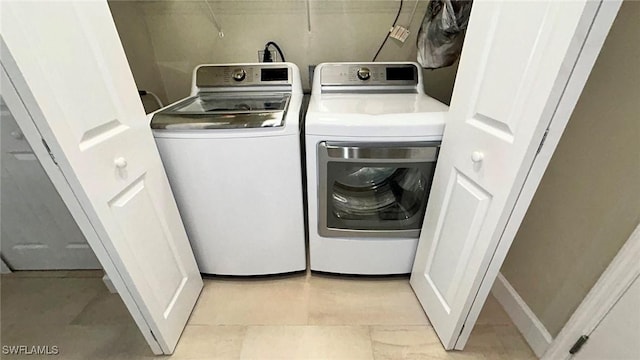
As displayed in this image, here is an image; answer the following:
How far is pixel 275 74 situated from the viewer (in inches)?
59.7

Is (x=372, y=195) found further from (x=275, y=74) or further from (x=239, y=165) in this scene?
(x=275, y=74)

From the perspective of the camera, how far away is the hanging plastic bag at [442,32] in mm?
1234

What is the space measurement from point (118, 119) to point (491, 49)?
3.76 ft

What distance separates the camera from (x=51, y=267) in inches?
65.5

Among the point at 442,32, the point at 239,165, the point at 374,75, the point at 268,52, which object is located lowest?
the point at 239,165

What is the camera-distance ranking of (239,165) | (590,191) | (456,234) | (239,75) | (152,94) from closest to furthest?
(590,191), (456,234), (239,165), (239,75), (152,94)

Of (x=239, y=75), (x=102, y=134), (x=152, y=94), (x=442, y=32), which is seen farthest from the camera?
(x=152, y=94)

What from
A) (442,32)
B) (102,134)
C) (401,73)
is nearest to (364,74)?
Result: (401,73)

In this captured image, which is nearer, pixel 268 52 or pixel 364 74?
pixel 364 74

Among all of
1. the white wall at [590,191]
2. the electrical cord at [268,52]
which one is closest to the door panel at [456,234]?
the white wall at [590,191]

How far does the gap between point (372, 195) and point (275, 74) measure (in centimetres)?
82

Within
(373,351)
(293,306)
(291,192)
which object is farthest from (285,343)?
(291,192)

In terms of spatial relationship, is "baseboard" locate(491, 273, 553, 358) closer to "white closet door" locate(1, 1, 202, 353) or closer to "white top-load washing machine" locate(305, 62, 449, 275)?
"white top-load washing machine" locate(305, 62, 449, 275)

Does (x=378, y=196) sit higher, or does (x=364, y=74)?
(x=364, y=74)
